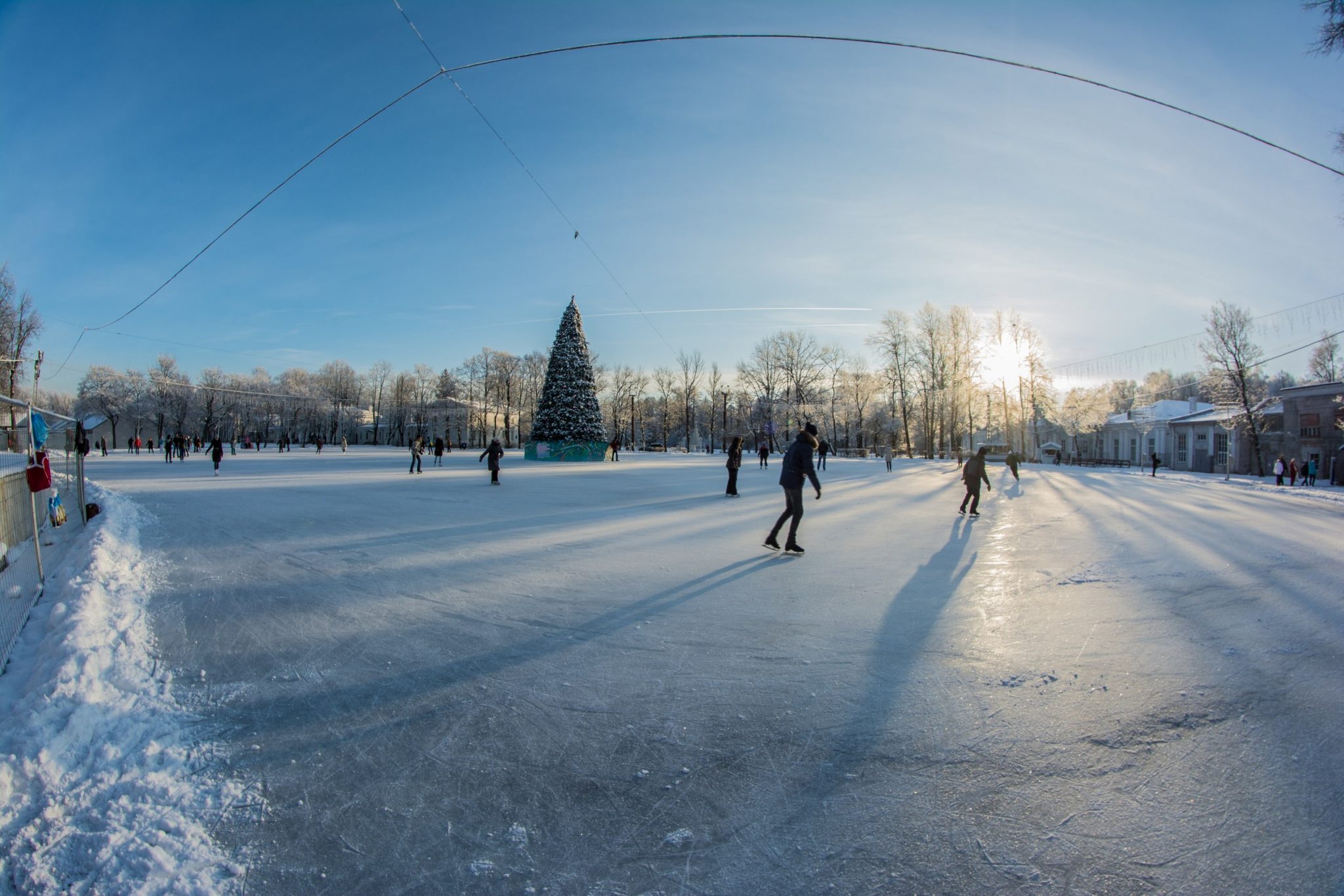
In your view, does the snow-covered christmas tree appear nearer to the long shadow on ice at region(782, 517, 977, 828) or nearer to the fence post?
the fence post

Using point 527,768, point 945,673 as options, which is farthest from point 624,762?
point 945,673

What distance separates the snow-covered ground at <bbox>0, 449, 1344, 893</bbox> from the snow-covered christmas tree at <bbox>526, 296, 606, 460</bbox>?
27.0 m

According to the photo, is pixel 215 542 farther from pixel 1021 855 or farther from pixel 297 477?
pixel 297 477

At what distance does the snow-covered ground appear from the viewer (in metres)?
2.29

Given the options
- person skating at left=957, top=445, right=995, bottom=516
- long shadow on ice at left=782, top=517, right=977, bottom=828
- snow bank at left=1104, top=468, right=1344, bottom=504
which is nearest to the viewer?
long shadow on ice at left=782, top=517, right=977, bottom=828

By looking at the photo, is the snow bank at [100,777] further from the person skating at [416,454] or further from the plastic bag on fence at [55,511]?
the person skating at [416,454]

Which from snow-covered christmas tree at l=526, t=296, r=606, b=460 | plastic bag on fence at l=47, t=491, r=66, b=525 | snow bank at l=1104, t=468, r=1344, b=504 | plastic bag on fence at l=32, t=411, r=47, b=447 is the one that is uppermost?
snow-covered christmas tree at l=526, t=296, r=606, b=460

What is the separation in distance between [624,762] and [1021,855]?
5.53 ft

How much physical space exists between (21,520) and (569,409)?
1045 inches

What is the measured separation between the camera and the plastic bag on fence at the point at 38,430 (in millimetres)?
7138

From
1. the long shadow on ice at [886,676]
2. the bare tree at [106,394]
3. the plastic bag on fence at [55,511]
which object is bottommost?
the long shadow on ice at [886,676]

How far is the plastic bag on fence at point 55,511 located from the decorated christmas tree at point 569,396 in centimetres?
2401

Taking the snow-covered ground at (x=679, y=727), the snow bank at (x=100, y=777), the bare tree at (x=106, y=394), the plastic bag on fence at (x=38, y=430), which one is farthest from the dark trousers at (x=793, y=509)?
the bare tree at (x=106, y=394)

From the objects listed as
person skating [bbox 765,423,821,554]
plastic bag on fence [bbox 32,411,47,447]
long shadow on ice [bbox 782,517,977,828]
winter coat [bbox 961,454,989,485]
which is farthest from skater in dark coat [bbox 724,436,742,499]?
plastic bag on fence [bbox 32,411,47,447]
